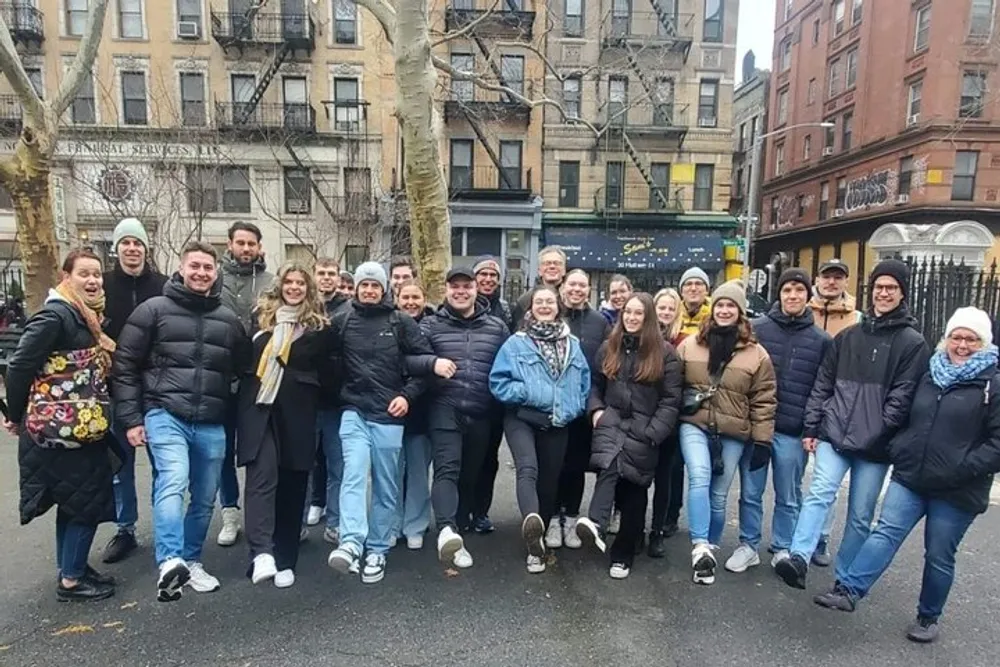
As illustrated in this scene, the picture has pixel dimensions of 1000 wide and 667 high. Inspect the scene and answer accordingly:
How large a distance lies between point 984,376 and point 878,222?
28681 millimetres

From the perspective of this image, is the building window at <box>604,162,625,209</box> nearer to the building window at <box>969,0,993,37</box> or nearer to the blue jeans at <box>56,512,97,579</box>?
the building window at <box>969,0,993,37</box>

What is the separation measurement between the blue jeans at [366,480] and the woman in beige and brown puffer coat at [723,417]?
1.94m

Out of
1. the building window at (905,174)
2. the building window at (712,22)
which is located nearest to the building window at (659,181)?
the building window at (712,22)

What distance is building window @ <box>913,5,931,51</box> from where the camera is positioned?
24766 millimetres

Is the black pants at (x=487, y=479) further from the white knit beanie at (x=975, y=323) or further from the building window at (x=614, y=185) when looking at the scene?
the building window at (x=614, y=185)

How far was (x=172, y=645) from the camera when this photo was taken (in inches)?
121

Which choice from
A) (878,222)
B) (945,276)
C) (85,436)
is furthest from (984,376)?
(878,222)

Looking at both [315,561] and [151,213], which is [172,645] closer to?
[315,561]

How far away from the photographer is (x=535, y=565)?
3.95 m

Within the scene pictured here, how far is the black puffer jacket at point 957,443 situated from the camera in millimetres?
3020

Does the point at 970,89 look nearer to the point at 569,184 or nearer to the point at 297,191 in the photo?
the point at 569,184

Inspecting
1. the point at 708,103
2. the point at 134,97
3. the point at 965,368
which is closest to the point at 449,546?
the point at 965,368

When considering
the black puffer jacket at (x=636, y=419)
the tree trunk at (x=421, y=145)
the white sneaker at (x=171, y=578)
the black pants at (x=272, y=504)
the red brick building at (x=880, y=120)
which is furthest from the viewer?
the red brick building at (x=880, y=120)

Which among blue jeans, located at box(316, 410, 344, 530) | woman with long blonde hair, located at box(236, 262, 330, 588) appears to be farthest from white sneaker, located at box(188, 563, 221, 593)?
blue jeans, located at box(316, 410, 344, 530)
